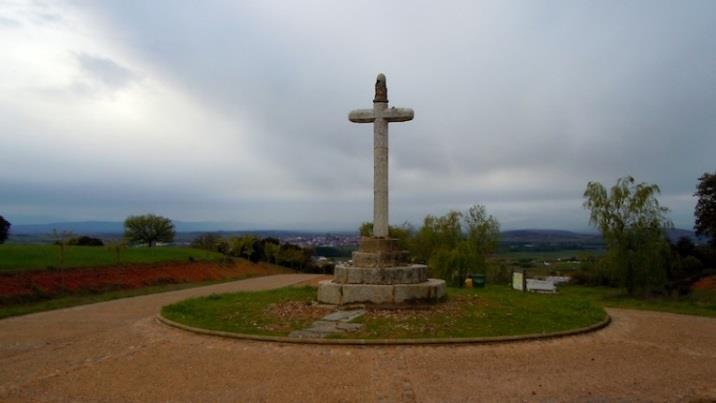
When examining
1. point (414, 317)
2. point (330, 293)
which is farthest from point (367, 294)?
point (414, 317)

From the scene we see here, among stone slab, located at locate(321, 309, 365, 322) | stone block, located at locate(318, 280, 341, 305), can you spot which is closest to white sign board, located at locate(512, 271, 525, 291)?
stone block, located at locate(318, 280, 341, 305)

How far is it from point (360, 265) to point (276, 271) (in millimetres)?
40377

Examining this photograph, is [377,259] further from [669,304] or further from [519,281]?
[519,281]

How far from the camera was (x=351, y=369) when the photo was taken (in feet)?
26.3

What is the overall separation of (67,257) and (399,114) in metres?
26.0

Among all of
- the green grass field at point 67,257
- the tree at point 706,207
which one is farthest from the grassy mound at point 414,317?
the tree at point 706,207

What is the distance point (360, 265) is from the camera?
14.4 meters

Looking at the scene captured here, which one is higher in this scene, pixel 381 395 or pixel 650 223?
pixel 650 223

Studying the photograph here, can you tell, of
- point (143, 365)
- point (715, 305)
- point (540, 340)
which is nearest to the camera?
point (143, 365)

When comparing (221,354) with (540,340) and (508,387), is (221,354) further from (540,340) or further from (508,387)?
(540,340)

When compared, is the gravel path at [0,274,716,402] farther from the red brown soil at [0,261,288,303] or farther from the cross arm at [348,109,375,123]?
the red brown soil at [0,261,288,303]

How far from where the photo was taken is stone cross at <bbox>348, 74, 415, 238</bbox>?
590 inches

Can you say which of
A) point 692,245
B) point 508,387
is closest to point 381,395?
point 508,387

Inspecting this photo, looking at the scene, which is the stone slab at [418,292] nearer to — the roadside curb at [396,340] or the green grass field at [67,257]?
the roadside curb at [396,340]
